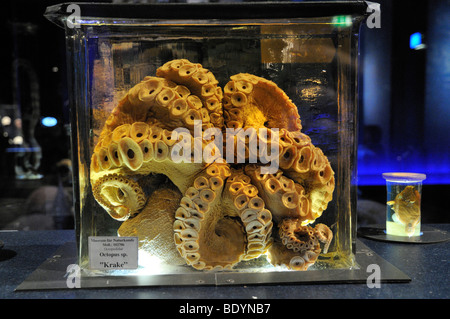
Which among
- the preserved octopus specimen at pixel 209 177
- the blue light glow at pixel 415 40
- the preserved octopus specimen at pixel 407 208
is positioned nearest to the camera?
the preserved octopus specimen at pixel 209 177

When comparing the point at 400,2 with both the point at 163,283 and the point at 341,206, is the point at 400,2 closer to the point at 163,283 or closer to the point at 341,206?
the point at 341,206

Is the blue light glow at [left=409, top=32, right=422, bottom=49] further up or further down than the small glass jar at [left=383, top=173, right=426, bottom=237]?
further up

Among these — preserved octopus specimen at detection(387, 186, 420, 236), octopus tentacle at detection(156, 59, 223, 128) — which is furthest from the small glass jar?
octopus tentacle at detection(156, 59, 223, 128)

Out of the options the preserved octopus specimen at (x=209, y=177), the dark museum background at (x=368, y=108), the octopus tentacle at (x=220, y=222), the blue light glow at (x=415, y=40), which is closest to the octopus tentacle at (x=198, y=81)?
the preserved octopus specimen at (x=209, y=177)

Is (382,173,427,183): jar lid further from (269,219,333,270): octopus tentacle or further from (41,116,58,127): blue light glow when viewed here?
(41,116,58,127): blue light glow

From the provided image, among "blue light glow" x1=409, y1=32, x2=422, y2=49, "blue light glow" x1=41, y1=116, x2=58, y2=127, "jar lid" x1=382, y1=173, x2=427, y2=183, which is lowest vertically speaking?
"jar lid" x1=382, y1=173, x2=427, y2=183

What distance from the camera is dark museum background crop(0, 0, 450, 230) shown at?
1.66 metres

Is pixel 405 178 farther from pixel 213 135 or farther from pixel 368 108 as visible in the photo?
pixel 213 135

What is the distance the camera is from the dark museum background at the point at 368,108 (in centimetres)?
166

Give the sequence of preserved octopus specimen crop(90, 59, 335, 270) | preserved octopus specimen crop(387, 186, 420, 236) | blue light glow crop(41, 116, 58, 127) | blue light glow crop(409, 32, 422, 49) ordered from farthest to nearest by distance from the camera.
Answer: blue light glow crop(41, 116, 58, 127), blue light glow crop(409, 32, 422, 49), preserved octopus specimen crop(387, 186, 420, 236), preserved octopus specimen crop(90, 59, 335, 270)

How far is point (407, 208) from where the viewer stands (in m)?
1.29

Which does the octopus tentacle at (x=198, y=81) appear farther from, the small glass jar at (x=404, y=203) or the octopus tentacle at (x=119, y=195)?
the small glass jar at (x=404, y=203)

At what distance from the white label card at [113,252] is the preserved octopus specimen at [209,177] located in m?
0.03
